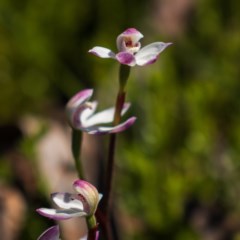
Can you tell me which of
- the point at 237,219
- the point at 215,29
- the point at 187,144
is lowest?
the point at 237,219

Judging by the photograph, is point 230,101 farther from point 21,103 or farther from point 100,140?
point 21,103

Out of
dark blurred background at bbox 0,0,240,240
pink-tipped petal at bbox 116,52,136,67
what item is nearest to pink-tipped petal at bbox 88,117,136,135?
pink-tipped petal at bbox 116,52,136,67

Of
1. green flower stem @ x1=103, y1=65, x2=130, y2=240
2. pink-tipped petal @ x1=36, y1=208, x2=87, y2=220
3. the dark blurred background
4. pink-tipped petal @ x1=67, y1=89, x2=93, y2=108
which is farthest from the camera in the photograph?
the dark blurred background

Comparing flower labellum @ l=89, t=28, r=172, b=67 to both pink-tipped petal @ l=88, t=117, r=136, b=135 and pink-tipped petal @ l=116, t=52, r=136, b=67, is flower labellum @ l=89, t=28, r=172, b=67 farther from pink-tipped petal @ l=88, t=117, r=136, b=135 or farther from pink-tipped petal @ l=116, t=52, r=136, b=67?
pink-tipped petal @ l=88, t=117, r=136, b=135

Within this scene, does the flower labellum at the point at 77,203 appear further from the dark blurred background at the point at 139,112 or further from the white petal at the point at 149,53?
the dark blurred background at the point at 139,112

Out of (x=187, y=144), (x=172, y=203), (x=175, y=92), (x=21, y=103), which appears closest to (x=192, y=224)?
(x=172, y=203)

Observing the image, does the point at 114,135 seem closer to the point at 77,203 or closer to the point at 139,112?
the point at 77,203

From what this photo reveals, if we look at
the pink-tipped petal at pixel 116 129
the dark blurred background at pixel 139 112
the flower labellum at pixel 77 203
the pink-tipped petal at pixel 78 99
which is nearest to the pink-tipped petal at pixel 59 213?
the flower labellum at pixel 77 203
